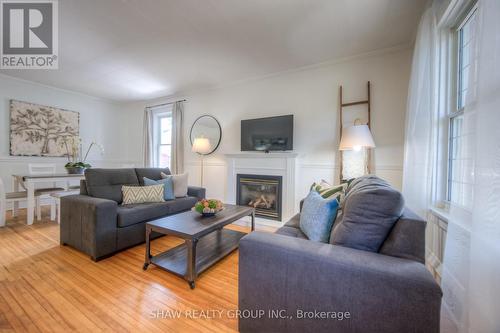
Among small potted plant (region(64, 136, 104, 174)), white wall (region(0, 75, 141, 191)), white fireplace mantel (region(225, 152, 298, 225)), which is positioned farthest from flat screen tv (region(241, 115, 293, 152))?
white wall (region(0, 75, 141, 191))

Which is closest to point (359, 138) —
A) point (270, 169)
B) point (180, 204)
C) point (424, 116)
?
point (424, 116)

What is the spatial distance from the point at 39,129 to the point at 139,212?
3.53 meters

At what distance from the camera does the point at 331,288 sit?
936mm

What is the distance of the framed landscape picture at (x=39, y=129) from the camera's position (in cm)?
378

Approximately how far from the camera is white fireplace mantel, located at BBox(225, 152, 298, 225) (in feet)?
10.2

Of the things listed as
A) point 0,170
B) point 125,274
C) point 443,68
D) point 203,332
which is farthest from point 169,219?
point 0,170

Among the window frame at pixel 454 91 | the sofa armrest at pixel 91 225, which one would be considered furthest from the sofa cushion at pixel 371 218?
the sofa armrest at pixel 91 225

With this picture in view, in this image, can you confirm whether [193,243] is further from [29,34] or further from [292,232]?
[29,34]

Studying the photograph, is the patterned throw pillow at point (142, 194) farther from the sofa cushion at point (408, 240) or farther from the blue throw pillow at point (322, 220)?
the sofa cushion at point (408, 240)

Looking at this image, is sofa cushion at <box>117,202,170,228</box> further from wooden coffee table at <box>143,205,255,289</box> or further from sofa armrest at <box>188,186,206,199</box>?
sofa armrest at <box>188,186,206,199</box>

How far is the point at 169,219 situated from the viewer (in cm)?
206

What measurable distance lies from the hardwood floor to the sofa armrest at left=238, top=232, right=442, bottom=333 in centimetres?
47

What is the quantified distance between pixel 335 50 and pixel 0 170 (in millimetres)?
5948

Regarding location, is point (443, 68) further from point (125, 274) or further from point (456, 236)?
point (125, 274)
